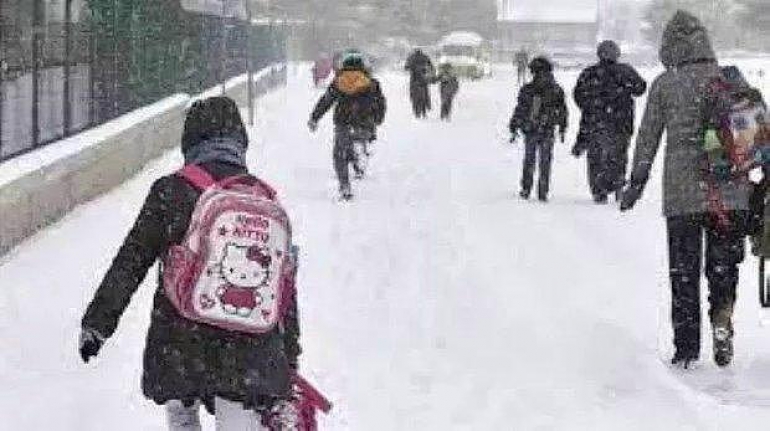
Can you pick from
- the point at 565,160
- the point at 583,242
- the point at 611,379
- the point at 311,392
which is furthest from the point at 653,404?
the point at 565,160

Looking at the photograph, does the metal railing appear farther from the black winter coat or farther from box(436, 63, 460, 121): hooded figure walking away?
the black winter coat

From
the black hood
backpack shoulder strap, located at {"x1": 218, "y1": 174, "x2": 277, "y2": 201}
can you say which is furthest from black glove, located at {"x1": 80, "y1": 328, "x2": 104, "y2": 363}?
the black hood

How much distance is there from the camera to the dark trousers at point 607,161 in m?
15.9

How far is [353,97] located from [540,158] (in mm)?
2207

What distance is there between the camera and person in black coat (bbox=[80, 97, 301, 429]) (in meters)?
4.33

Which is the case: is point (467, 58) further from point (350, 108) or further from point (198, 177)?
point (198, 177)

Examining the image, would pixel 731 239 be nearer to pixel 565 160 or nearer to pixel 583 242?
pixel 583 242

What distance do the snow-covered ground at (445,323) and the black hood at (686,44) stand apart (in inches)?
66.8

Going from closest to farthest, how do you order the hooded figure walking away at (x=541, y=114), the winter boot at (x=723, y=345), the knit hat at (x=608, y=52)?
the winter boot at (x=723, y=345) → the knit hat at (x=608, y=52) → the hooded figure walking away at (x=541, y=114)

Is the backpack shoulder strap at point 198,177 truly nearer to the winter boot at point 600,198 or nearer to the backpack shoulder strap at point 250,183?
the backpack shoulder strap at point 250,183

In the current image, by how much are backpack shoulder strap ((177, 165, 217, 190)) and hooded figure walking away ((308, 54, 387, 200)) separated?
37.4 ft

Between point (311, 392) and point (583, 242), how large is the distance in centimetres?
883

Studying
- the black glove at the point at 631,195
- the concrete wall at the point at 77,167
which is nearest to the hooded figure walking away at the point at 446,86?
the concrete wall at the point at 77,167

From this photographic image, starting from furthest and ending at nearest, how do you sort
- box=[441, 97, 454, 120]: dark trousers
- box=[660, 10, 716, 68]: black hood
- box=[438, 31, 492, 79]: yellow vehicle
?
box=[438, 31, 492, 79]: yellow vehicle, box=[441, 97, 454, 120]: dark trousers, box=[660, 10, 716, 68]: black hood
